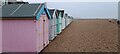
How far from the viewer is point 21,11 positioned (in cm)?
1291

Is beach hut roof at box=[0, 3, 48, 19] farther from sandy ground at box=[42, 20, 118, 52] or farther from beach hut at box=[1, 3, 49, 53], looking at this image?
sandy ground at box=[42, 20, 118, 52]

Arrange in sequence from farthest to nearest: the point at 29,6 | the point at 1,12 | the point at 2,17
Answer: the point at 29,6 < the point at 1,12 < the point at 2,17

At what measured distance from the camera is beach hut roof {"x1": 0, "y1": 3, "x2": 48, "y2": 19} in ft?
39.6

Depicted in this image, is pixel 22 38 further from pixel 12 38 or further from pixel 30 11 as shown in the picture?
pixel 30 11

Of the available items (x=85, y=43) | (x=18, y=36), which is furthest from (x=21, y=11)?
(x=85, y=43)

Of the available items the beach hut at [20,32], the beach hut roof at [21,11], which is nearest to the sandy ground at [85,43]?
the beach hut at [20,32]

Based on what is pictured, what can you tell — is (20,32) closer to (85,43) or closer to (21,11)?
(21,11)

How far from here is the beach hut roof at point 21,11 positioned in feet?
39.6

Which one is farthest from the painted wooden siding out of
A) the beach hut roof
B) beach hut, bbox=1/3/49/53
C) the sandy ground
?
the sandy ground

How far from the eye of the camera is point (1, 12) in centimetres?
1286

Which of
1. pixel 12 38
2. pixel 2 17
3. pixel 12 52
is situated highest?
pixel 2 17

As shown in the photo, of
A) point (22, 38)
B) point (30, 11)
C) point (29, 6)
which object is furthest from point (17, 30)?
point (29, 6)

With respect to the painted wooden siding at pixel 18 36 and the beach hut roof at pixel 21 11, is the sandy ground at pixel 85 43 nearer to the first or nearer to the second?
the painted wooden siding at pixel 18 36

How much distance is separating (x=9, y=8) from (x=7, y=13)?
1077 millimetres
